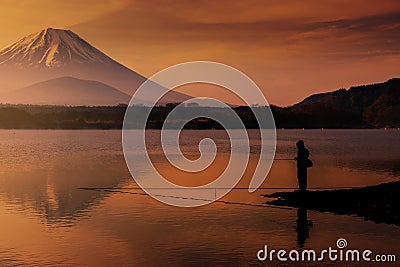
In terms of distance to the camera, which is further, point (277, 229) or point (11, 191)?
point (11, 191)

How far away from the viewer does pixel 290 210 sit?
27.5 m

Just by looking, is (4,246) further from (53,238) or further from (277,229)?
(277,229)

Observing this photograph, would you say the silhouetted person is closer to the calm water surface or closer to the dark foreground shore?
the dark foreground shore

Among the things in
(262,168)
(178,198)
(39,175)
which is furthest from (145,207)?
(262,168)

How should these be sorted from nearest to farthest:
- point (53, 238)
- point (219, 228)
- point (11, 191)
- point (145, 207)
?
point (53, 238)
point (219, 228)
point (145, 207)
point (11, 191)

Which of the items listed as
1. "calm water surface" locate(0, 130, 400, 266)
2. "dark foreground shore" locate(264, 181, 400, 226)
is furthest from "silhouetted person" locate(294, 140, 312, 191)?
"calm water surface" locate(0, 130, 400, 266)

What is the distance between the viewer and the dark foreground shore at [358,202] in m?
24.8

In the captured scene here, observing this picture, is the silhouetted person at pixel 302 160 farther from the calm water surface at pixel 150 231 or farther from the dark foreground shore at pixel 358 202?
the calm water surface at pixel 150 231

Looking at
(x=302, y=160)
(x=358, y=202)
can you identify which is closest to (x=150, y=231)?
(x=302, y=160)

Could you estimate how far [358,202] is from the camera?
1070 inches

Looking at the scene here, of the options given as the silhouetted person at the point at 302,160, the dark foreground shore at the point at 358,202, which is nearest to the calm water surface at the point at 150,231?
the dark foreground shore at the point at 358,202

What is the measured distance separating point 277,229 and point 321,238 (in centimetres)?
219

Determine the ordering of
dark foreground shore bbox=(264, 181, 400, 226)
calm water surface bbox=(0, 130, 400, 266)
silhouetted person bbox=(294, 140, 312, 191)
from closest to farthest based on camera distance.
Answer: calm water surface bbox=(0, 130, 400, 266) < dark foreground shore bbox=(264, 181, 400, 226) < silhouetted person bbox=(294, 140, 312, 191)

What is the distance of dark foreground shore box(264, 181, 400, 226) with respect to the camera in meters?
24.8
